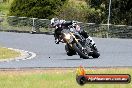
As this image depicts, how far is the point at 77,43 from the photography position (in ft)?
57.4

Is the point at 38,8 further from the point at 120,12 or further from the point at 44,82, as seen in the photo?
the point at 44,82

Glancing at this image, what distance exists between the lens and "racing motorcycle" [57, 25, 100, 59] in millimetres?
17234

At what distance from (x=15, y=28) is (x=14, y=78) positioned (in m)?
28.2

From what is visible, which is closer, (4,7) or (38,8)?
(38,8)

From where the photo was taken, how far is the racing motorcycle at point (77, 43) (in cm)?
1723

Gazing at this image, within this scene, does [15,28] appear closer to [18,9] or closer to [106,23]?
[18,9]

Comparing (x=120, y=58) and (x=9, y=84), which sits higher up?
(x=9, y=84)

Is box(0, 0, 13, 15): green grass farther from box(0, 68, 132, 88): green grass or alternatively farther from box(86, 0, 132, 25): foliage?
box(0, 68, 132, 88): green grass

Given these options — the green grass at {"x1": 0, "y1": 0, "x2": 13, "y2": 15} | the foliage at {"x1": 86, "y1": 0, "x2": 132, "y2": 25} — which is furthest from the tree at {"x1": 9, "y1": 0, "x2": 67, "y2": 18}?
the green grass at {"x1": 0, "y1": 0, "x2": 13, "y2": 15}

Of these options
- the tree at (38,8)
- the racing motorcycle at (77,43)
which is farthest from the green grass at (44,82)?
the tree at (38,8)

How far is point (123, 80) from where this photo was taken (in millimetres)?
6898

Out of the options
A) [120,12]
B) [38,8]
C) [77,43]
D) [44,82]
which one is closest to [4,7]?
[38,8]

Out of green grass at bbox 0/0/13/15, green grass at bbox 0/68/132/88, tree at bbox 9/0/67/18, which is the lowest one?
green grass at bbox 0/0/13/15

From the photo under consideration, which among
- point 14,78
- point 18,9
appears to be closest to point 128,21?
point 18,9
